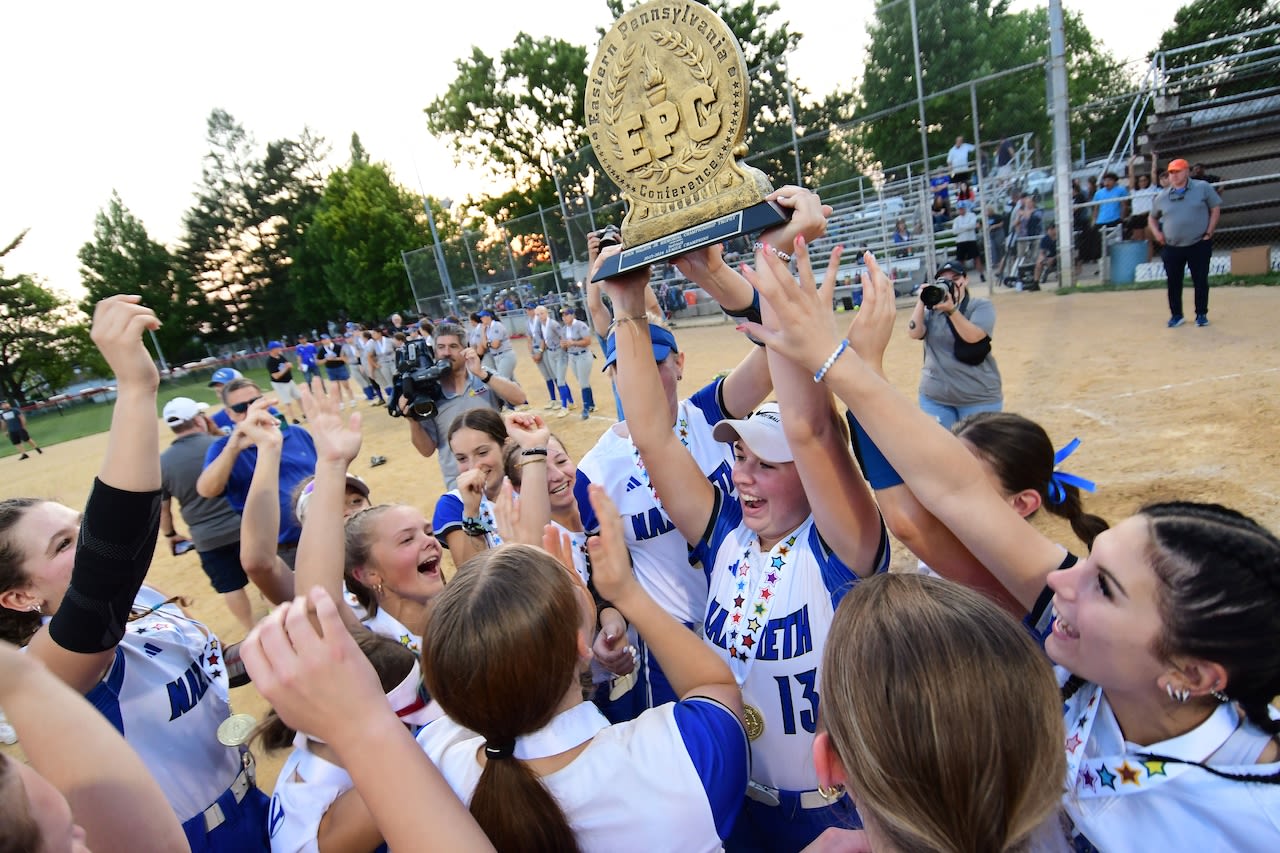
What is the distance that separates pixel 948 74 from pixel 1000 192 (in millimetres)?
3545

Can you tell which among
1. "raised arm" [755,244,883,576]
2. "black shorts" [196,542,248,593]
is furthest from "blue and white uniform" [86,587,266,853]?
"black shorts" [196,542,248,593]

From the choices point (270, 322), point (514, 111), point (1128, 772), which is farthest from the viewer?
point (270, 322)

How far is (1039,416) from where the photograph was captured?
6.43 meters

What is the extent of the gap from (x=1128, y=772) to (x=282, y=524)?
4.53 metres

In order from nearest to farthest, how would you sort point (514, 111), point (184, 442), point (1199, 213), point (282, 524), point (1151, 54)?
1. point (282, 524)
2. point (184, 442)
3. point (1199, 213)
4. point (1151, 54)
5. point (514, 111)

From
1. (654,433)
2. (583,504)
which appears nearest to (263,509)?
(583,504)

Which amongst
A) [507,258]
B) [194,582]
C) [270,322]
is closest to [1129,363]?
[194,582]

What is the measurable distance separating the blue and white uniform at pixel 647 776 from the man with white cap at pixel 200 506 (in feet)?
13.7

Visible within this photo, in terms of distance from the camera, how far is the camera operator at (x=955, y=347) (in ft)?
13.4

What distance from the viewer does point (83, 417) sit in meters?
27.9

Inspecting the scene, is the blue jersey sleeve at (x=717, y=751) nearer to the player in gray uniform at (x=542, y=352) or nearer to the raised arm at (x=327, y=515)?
the raised arm at (x=327, y=515)

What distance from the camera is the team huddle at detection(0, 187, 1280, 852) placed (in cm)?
104

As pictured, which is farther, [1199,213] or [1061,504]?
[1199,213]

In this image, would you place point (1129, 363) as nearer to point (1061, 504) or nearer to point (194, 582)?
point (1061, 504)
